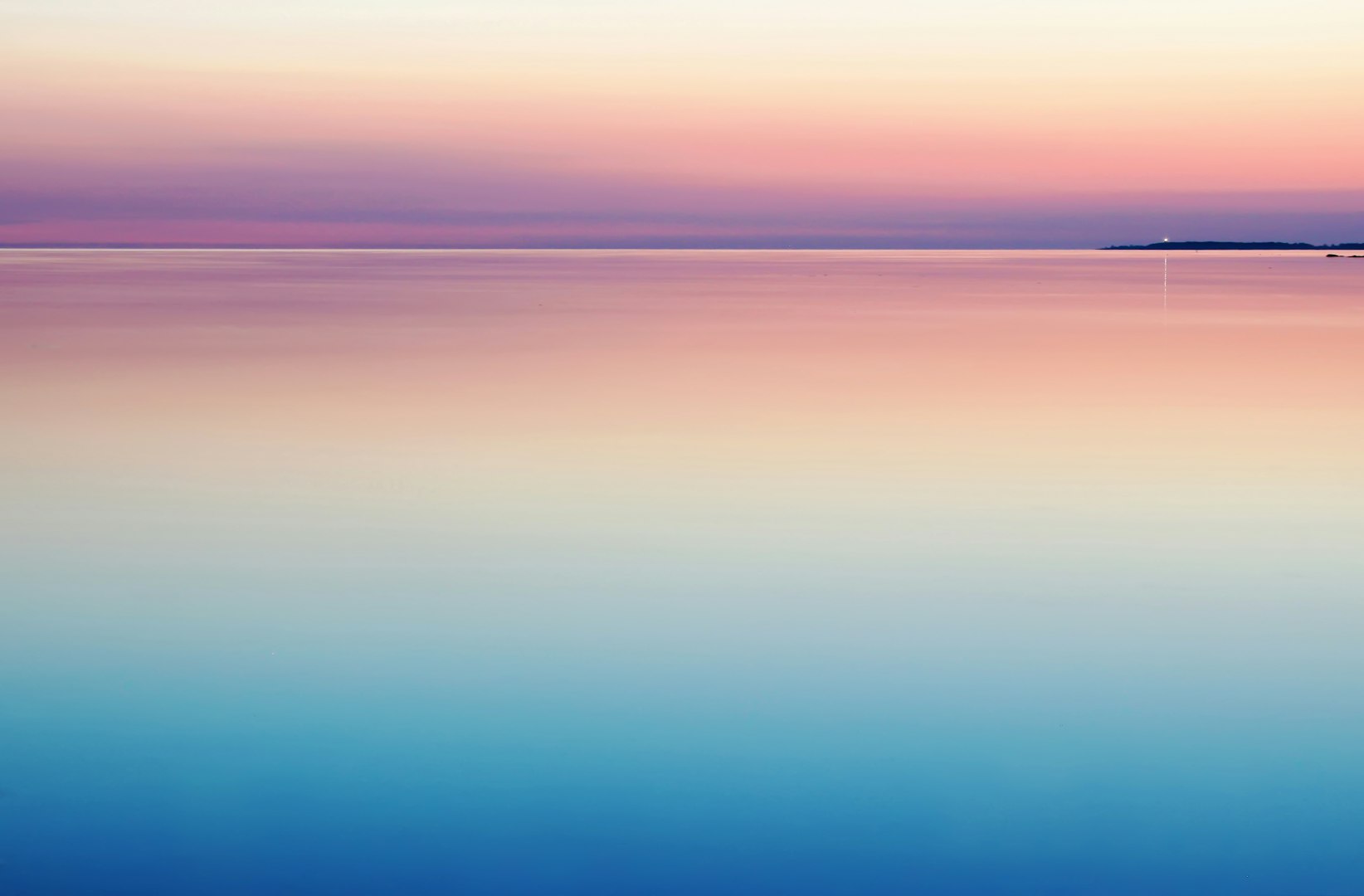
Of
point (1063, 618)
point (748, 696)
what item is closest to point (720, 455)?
point (1063, 618)

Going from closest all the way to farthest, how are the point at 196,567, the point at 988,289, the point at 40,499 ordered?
the point at 196,567
the point at 40,499
the point at 988,289

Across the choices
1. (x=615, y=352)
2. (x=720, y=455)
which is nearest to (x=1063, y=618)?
(x=720, y=455)

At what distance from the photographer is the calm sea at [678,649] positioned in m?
4.14

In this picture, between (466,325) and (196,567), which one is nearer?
(196,567)

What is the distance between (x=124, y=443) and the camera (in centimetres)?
1141

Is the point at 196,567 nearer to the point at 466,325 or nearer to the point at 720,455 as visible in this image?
the point at 720,455

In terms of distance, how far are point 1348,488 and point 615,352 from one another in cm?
1256

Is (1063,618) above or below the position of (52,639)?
above

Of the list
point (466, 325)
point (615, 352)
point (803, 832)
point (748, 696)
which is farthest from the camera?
point (466, 325)

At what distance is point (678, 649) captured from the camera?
5.92 metres

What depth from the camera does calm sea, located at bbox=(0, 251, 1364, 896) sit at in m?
4.14

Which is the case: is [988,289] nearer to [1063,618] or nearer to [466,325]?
[466,325]

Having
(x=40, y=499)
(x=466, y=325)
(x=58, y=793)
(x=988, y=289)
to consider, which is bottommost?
(x=58, y=793)

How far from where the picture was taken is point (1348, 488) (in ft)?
31.3
